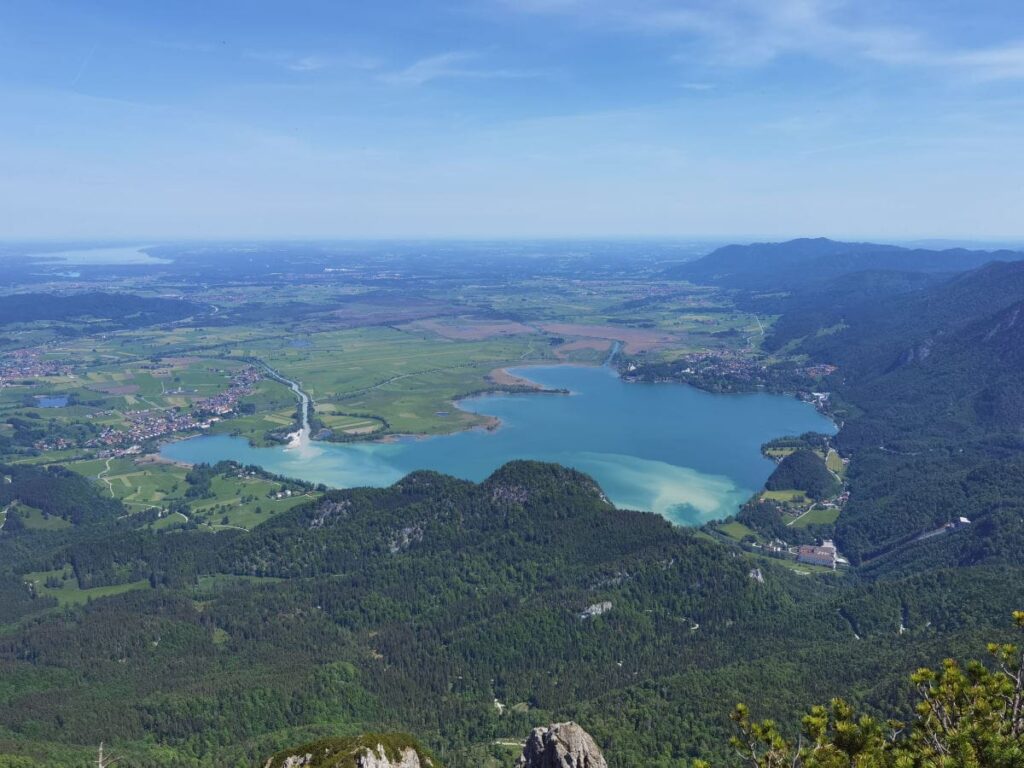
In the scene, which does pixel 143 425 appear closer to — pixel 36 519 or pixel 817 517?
pixel 36 519

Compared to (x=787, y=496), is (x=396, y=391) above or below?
above

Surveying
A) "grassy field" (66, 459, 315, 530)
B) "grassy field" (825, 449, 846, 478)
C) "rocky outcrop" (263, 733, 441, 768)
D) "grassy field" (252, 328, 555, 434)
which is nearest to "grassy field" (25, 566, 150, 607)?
"grassy field" (66, 459, 315, 530)

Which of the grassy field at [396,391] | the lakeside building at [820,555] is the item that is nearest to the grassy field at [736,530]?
the lakeside building at [820,555]

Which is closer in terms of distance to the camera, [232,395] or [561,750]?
[561,750]

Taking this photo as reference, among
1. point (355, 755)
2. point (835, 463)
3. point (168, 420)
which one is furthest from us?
point (168, 420)

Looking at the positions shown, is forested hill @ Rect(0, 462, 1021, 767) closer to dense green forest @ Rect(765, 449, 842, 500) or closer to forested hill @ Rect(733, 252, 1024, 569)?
forested hill @ Rect(733, 252, 1024, 569)

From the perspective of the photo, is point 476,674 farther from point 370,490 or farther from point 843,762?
point 843,762

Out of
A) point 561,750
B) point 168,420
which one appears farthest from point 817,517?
point 168,420
